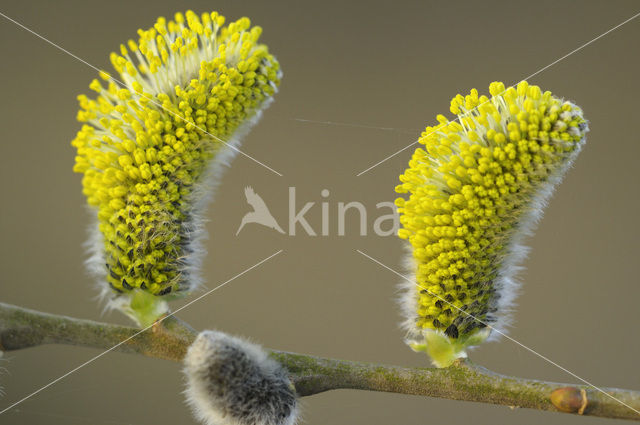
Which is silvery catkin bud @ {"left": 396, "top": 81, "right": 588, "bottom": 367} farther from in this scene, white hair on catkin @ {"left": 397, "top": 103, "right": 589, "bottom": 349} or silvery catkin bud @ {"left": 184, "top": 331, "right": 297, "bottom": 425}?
silvery catkin bud @ {"left": 184, "top": 331, "right": 297, "bottom": 425}

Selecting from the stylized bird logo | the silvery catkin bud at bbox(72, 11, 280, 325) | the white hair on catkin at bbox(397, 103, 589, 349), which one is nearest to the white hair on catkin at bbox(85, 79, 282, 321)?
the silvery catkin bud at bbox(72, 11, 280, 325)

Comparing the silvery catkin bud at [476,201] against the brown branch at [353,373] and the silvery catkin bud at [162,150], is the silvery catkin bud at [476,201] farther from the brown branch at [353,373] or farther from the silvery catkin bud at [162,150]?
the silvery catkin bud at [162,150]

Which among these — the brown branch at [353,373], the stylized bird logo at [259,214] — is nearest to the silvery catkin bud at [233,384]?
the brown branch at [353,373]

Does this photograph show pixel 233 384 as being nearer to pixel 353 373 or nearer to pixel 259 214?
pixel 353 373

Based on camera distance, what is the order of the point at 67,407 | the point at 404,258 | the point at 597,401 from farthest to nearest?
the point at 67,407 → the point at 404,258 → the point at 597,401

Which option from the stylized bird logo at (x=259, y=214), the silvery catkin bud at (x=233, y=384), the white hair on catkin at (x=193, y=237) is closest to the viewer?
the silvery catkin bud at (x=233, y=384)

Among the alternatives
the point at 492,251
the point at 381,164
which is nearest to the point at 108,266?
the point at 492,251

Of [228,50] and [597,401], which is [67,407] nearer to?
[228,50]
